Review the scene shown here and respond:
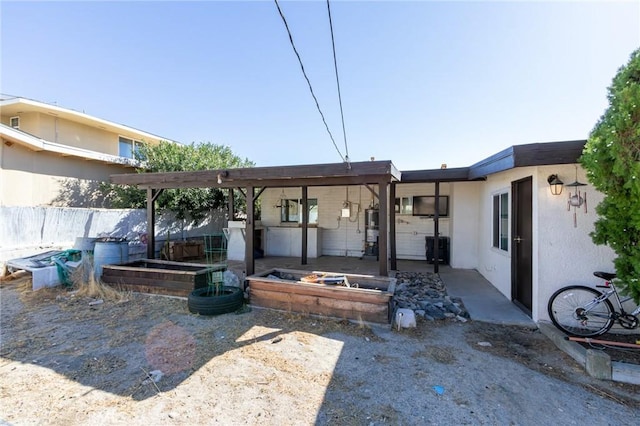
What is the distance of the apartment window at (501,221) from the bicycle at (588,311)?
5.60 ft

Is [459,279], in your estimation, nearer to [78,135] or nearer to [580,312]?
[580,312]

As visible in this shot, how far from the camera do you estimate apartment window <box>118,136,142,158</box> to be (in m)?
12.7

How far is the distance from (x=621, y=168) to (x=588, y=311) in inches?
71.1

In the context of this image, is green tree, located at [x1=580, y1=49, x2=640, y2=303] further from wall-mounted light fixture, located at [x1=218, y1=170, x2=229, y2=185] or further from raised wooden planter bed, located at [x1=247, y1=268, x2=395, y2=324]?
wall-mounted light fixture, located at [x1=218, y1=170, x2=229, y2=185]

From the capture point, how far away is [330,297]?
419 cm

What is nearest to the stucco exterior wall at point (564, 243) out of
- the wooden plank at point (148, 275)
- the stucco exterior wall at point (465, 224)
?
the stucco exterior wall at point (465, 224)

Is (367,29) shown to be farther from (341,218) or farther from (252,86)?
(341,218)

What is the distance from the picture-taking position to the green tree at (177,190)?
10.2 metres

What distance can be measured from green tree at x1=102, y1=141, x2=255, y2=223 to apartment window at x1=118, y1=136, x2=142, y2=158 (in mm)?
1693

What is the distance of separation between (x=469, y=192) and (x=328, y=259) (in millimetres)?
4431

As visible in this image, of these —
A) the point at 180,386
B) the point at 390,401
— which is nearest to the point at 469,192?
the point at 390,401

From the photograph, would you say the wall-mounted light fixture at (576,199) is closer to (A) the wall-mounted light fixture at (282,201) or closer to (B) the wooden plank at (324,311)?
(B) the wooden plank at (324,311)

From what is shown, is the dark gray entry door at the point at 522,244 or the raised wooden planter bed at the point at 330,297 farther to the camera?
the dark gray entry door at the point at 522,244

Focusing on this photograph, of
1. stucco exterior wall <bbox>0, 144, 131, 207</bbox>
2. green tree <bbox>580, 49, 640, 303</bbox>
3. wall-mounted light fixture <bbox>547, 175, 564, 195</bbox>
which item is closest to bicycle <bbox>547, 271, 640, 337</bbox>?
green tree <bbox>580, 49, 640, 303</bbox>
